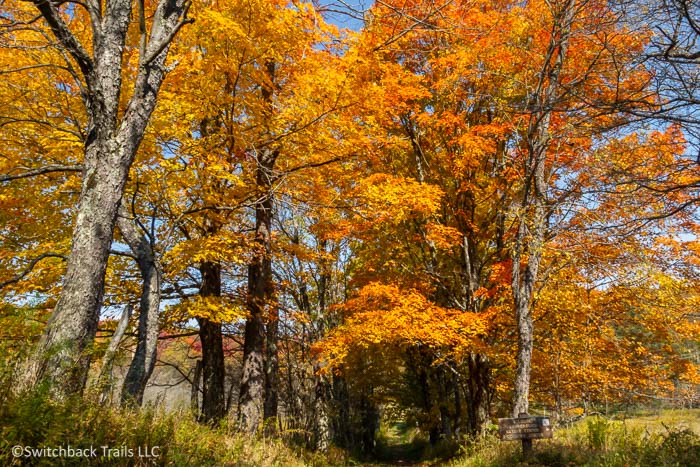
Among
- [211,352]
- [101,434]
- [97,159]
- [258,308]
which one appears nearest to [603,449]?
[258,308]

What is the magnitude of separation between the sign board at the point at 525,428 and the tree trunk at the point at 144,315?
6.13 m

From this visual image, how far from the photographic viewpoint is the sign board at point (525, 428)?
731 cm

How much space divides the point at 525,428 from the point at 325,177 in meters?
6.94

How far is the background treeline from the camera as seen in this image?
4.89 meters

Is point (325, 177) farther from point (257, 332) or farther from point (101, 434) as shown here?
point (101, 434)

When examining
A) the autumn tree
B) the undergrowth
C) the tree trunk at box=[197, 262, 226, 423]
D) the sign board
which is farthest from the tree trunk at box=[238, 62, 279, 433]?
the sign board

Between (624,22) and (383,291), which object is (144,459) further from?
(383,291)

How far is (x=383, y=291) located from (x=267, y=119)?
17.6ft

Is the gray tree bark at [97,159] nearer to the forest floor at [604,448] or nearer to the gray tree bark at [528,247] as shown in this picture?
the forest floor at [604,448]

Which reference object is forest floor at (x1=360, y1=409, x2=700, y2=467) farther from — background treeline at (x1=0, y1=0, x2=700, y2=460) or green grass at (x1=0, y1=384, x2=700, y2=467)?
background treeline at (x1=0, y1=0, x2=700, y2=460)

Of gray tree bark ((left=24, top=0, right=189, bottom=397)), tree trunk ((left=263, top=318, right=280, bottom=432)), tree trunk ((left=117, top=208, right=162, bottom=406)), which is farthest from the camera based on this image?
tree trunk ((left=263, top=318, right=280, bottom=432))

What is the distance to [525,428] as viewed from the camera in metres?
7.42

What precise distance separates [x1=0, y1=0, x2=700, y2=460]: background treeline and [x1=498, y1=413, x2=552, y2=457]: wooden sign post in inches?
57.6

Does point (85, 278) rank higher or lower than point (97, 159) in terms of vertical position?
lower
